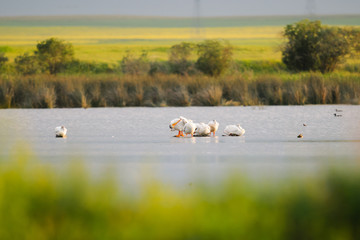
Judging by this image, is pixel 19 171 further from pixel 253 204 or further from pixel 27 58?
pixel 27 58

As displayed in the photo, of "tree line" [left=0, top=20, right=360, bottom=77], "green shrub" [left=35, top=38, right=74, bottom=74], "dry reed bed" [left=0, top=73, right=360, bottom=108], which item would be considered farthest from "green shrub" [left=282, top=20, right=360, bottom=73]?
"dry reed bed" [left=0, top=73, right=360, bottom=108]

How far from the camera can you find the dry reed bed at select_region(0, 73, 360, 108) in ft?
59.2

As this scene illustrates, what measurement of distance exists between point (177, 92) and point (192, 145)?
10.7m

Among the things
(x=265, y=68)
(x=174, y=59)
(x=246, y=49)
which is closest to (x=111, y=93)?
(x=174, y=59)

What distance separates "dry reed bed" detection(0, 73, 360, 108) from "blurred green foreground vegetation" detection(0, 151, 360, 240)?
557 inches

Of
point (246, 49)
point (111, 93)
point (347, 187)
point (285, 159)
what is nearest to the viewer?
point (347, 187)

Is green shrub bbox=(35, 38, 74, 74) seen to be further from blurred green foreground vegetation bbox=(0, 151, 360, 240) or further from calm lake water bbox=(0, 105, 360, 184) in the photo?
blurred green foreground vegetation bbox=(0, 151, 360, 240)

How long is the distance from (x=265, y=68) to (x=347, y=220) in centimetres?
5039

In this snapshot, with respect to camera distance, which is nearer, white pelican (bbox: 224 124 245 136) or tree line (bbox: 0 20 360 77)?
white pelican (bbox: 224 124 245 136)

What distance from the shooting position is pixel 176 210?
3.34 metres

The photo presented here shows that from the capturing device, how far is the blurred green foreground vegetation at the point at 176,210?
10.7 feet

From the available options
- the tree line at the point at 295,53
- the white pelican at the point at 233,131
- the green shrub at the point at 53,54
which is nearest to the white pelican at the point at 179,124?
the white pelican at the point at 233,131

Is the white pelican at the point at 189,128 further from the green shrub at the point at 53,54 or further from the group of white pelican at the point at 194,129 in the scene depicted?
the green shrub at the point at 53,54

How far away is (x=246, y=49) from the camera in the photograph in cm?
6538
